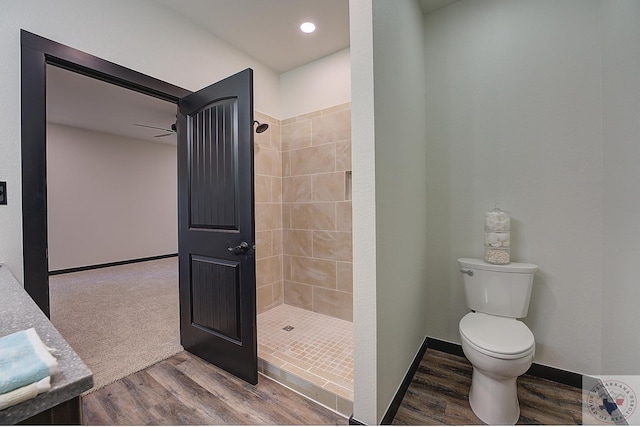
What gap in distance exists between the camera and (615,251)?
1.55m

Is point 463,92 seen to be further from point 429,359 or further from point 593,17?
point 429,359

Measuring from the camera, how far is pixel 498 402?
144 cm

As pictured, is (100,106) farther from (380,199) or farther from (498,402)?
(498,402)

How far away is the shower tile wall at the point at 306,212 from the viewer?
8.50 ft

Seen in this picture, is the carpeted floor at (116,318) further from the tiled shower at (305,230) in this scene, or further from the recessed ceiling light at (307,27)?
the recessed ceiling light at (307,27)

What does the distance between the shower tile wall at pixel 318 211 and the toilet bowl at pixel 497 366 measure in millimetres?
1194

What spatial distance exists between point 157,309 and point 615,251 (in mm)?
3919

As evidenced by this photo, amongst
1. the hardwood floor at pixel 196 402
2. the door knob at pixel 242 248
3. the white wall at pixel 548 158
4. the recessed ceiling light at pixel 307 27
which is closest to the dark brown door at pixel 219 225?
the door knob at pixel 242 248

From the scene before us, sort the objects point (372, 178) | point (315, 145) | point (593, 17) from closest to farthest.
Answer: point (372, 178), point (593, 17), point (315, 145)

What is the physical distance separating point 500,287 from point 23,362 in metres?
2.15

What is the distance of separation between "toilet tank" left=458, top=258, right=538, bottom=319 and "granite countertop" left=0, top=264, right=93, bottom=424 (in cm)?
200

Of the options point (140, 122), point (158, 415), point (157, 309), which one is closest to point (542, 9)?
point (158, 415)

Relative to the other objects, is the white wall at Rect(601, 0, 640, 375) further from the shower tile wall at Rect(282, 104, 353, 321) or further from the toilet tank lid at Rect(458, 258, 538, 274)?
the shower tile wall at Rect(282, 104, 353, 321)

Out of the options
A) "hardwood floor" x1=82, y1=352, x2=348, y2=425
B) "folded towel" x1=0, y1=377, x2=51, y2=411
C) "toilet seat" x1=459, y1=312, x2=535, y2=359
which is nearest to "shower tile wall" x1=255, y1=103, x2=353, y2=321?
"hardwood floor" x1=82, y1=352, x2=348, y2=425
